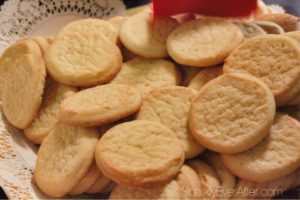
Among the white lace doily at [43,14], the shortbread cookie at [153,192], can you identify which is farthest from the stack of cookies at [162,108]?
the white lace doily at [43,14]

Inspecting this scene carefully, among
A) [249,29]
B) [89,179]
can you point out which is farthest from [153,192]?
[249,29]

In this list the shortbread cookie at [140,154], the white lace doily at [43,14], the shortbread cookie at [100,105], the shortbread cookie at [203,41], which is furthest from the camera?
the white lace doily at [43,14]

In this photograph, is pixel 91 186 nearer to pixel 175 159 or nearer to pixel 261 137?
pixel 175 159

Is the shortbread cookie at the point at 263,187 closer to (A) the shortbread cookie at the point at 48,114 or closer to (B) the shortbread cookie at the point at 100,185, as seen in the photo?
(B) the shortbread cookie at the point at 100,185

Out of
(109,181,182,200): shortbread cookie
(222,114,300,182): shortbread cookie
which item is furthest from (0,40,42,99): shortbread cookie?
(222,114,300,182): shortbread cookie

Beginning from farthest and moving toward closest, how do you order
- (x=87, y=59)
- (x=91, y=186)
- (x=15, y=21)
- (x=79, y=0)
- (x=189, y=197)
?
Answer: (x=79, y=0), (x=15, y=21), (x=87, y=59), (x=91, y=186), (x=189, y=197)

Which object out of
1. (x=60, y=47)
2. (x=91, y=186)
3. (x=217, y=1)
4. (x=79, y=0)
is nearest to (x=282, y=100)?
(x=217, y=1)
